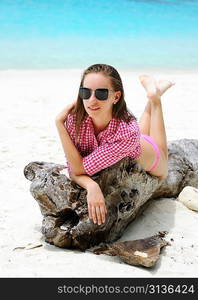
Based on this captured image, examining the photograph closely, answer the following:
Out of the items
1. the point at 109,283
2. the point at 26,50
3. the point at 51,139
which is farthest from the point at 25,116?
the point at 26,50

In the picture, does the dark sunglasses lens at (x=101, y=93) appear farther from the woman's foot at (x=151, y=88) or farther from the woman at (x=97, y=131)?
the woman's foot at (x=151, y=88)

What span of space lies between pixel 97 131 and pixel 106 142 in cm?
15

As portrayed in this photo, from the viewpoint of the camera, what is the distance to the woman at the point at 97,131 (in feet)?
12.0

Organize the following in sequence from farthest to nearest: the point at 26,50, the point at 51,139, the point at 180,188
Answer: the point at 26,50 < the point at 51,139 < the point at 180,188

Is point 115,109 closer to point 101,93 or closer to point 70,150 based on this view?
point 101,93

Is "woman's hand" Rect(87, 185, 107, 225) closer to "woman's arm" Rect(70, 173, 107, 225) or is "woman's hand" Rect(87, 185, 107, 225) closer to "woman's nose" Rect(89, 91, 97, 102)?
"woman's arm" Rect(70, 173, 107, 225)

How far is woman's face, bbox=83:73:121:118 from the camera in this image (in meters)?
3.65

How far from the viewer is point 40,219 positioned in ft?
14.7

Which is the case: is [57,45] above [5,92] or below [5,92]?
above

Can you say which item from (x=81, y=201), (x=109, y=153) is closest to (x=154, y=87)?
(x=109, y=153)

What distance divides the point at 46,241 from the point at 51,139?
13.0 ft

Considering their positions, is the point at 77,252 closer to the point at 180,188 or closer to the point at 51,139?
the point at 180,188

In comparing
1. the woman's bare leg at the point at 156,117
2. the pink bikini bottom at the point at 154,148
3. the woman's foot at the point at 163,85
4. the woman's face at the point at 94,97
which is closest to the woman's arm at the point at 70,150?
the woman's face at the point at 94,97

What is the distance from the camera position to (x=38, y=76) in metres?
16.2
